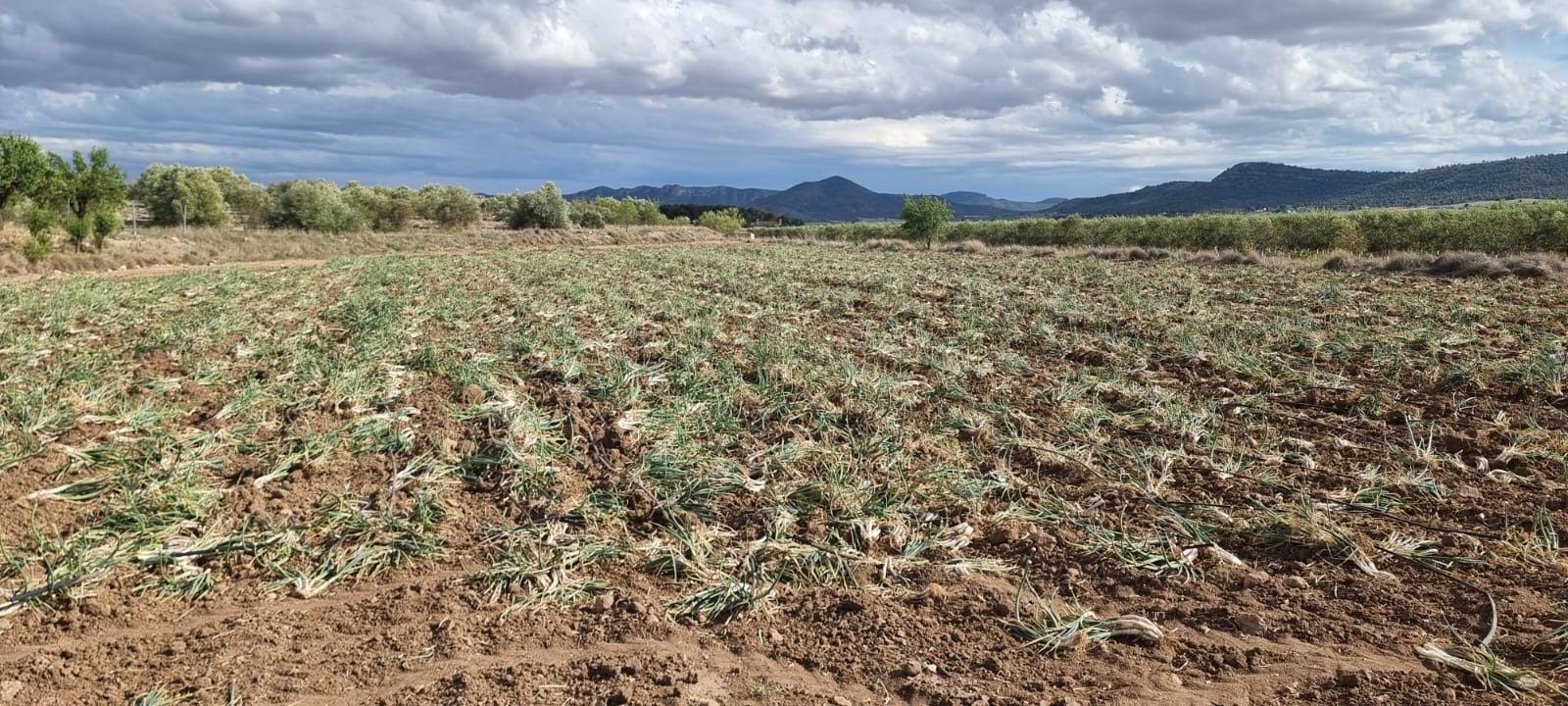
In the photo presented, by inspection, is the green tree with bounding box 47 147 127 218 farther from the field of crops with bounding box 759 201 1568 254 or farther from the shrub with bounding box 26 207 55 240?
the field of crops with bounding box 759 201 1568 254

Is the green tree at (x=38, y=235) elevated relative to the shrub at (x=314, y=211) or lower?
lower

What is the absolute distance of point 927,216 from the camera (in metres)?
44.7

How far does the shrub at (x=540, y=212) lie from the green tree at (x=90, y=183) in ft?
103

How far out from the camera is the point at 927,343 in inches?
402

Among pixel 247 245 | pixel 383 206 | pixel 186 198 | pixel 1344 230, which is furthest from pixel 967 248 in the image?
pixel 186 198

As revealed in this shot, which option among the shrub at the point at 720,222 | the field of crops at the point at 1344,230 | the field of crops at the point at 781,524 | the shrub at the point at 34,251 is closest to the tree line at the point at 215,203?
the shrub at the point at 34,251

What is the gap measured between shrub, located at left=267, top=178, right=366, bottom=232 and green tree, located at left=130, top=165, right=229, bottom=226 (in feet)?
11.1

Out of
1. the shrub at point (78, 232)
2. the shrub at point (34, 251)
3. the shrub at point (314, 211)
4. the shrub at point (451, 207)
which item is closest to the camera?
the shrub at point (34, 251)

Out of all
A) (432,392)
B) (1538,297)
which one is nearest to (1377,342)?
(1538,297)

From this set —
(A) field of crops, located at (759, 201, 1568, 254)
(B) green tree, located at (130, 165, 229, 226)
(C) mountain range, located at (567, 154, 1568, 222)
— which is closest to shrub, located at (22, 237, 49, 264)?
(B) green tree, located at (130, 165, 229, 226)

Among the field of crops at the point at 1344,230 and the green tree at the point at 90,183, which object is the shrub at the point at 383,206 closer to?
the green tree at the point at 90,183

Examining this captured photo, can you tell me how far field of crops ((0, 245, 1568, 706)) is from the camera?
3025 millimetres

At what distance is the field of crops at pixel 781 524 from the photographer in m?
3.03

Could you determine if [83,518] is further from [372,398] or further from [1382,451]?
[1382,451]
